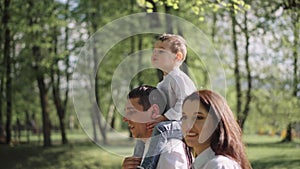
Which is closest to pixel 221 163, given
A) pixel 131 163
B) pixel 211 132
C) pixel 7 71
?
pixel 211 132

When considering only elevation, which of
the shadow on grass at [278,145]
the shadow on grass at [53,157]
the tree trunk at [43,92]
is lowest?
the shadow on grass at [53,157]

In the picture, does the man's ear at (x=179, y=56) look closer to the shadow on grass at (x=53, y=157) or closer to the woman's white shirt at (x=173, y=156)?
Answer: the woman's white shirt at (x=173, y=156)

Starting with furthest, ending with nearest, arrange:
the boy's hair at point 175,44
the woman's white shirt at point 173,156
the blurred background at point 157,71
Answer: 1. the blurred background at point 157,71
2. the boy's hair at point 175,44
3. the woman's white shirt at point 173,156

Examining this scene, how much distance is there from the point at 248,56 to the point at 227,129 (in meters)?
10.9

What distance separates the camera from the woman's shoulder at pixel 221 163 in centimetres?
204

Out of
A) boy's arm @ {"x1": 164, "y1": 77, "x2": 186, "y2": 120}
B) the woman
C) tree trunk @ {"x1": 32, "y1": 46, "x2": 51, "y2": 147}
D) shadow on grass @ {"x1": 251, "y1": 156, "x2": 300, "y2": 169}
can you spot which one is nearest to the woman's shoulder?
the woman

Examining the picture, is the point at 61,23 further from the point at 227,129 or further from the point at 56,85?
the point at 227,129

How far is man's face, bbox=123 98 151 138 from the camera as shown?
8.19 feet

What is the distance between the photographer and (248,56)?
41.9 ft

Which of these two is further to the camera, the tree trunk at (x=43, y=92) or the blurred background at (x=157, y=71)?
the tree trunk at (x=43, y=92)

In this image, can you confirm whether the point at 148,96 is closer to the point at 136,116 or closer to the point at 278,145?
the point at 136,116

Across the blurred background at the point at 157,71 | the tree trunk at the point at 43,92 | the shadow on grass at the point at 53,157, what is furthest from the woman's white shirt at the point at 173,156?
the tree trunk at the point at 43,92

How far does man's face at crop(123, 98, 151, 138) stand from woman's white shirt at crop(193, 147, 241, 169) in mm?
451

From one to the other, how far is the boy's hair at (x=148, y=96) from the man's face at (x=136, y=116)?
0.07ft
